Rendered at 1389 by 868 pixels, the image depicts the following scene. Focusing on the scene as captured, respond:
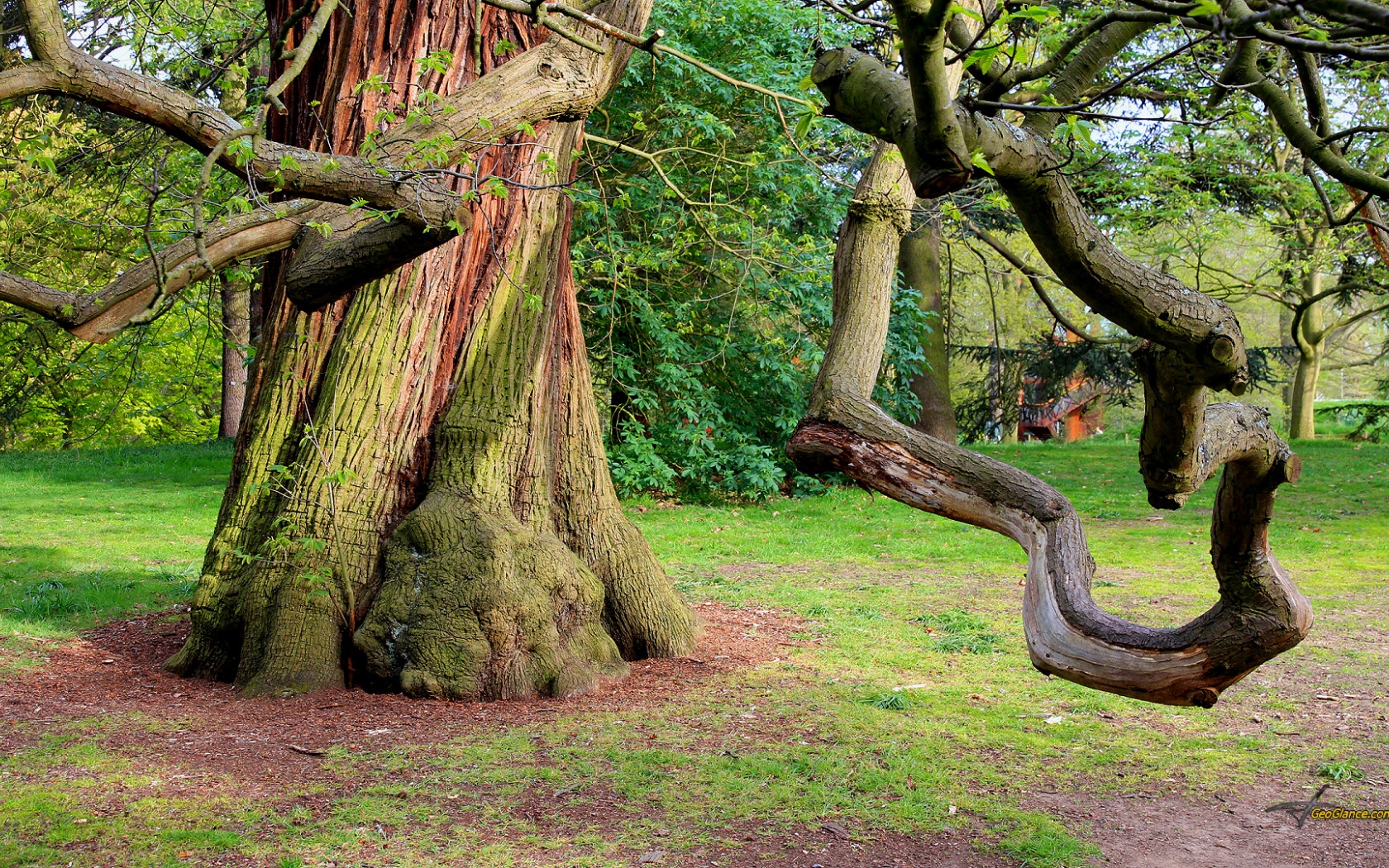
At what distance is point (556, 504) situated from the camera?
6902mm

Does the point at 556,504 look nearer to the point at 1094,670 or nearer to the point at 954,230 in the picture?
the point at 1094,670

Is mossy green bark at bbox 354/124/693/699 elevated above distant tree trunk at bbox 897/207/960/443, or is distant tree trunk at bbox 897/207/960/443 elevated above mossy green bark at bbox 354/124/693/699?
distant tree trunk at bbox 897/207/960/443

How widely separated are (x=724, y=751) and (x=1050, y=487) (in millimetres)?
2491

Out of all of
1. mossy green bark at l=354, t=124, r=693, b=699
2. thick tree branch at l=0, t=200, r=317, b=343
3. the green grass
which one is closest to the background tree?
thick tree branch at l=0, t=200, r=317, b=343

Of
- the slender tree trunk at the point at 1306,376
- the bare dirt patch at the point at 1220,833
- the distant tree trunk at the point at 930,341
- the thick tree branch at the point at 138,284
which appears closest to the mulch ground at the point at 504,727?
the bare dirt patch at the point at 1220,833

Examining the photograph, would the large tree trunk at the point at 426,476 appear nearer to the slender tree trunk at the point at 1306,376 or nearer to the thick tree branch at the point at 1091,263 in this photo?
the thick tree branch at the point at 1091,263

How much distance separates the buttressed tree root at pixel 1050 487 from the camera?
8.50 ft

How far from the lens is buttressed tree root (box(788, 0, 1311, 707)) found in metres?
2.59

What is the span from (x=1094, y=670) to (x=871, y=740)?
7.95 ft

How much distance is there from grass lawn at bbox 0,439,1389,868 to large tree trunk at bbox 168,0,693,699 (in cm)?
33

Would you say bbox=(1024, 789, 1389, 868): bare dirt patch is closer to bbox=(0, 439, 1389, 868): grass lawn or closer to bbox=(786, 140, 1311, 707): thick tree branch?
bbox=(0, 439, 1389, 868): grass lawn

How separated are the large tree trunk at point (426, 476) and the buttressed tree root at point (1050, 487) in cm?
271

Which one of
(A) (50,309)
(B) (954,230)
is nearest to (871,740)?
(A) (50,309)

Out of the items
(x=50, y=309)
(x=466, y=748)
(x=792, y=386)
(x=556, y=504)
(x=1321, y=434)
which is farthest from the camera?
(x=1321, y=434)
